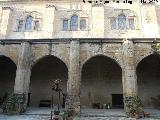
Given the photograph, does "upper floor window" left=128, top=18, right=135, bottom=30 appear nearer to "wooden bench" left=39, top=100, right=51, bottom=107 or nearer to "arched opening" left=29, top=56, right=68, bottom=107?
"arched opening" left=29, top=56, right=68, bottom=107

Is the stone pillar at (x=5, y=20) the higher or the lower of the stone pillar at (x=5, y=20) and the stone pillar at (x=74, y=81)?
the higher

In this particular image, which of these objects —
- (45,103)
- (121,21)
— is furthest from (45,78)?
(121,21)

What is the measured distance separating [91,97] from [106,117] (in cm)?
538

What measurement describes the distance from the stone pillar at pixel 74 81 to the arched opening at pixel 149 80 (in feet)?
20.2

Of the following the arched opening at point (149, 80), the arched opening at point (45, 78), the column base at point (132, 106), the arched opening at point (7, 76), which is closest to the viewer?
the column base at point (132, 106)

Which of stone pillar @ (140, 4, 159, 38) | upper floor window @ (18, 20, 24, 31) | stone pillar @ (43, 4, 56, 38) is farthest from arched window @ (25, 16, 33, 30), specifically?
stone pillar @ (140, 4, 159, 38)

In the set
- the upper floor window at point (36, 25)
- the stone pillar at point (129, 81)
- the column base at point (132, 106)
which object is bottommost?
the column base at point (132, 106)

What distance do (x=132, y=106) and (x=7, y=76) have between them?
1102cm

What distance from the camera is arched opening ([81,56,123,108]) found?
62.7 feet

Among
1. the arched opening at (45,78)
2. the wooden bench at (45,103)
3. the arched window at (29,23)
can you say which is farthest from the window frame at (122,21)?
the wooden bench at (45,103)

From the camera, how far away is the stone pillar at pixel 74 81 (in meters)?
14.8

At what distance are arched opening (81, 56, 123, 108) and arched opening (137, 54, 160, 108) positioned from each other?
5.49ft

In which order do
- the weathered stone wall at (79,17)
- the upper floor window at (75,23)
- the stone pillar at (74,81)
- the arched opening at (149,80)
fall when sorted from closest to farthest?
1. the stone pillar at (74,81)
2. the arched opening at (149,80)
3. the weathered stone wall at (79,17)
4. the upper floor window at (75,23)

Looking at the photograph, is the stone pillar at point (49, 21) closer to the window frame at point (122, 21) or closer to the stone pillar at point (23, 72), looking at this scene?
the window frame at point (122, 21)
